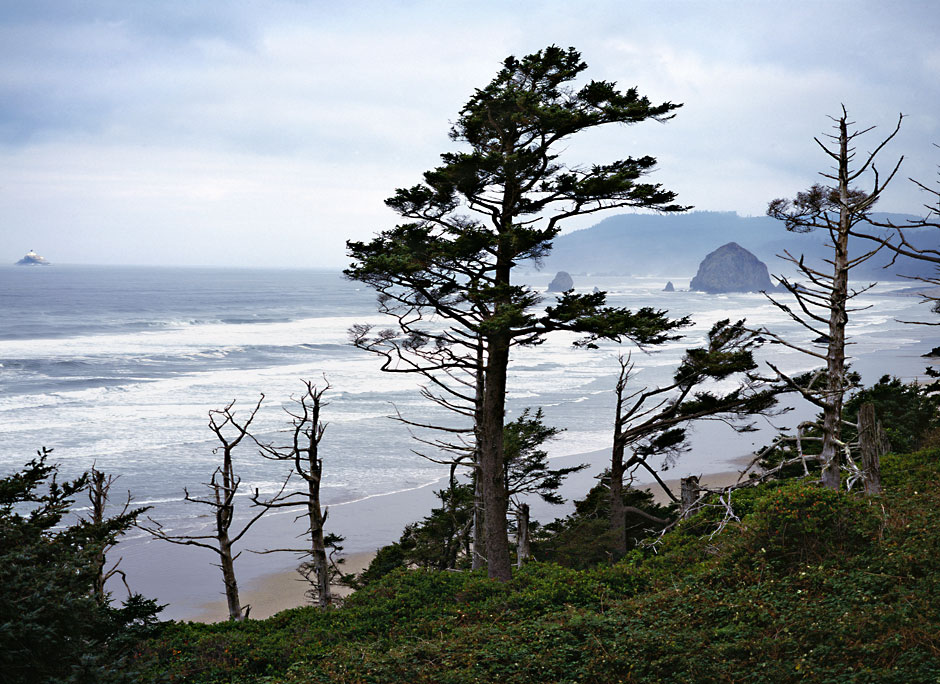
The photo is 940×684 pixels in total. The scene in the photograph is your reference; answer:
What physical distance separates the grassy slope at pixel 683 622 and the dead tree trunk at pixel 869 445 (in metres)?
0.25

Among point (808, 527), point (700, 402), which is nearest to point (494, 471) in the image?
point (700, 402)

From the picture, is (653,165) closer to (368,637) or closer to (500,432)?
(500,432)

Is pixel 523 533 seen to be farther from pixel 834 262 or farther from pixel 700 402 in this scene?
pixel 834 262

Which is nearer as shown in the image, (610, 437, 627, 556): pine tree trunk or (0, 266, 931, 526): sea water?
(610, 437, 627, 556): pine tree trunk

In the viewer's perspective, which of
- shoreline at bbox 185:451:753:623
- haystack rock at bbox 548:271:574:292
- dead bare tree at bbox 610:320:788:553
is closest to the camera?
dead bare tree at bbox 610:320:788:553

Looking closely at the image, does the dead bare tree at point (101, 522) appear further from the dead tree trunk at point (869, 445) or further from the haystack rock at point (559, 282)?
the haystack rock at point (559, 282)

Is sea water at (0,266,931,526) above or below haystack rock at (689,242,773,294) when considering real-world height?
below

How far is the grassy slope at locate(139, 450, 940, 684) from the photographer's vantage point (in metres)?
5.37

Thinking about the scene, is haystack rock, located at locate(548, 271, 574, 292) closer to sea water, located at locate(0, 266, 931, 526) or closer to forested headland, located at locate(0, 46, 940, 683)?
sea water, located at locate(0, 266, 931, 526)

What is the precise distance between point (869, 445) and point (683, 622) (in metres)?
3.45

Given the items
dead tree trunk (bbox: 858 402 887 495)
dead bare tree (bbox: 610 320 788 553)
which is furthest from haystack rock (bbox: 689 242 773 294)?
dead tree trunk (bbox: 858 402 887 495)

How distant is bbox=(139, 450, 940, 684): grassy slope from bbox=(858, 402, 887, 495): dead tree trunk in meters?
0.25

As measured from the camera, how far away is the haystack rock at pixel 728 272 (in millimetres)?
147250

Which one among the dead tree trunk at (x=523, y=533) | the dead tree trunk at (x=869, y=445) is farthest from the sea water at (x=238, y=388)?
the dead tree trunk at (x=869, y=445)
